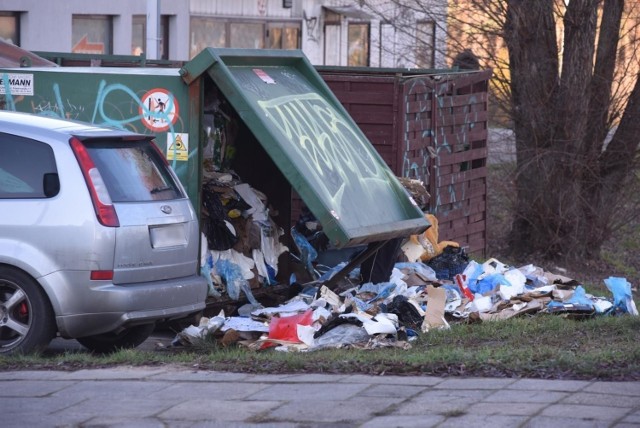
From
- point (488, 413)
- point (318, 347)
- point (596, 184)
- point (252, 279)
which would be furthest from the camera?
point (596, 184)

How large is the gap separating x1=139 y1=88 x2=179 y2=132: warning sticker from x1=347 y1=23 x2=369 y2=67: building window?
80.7 feet

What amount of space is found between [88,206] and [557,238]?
994 centimetres

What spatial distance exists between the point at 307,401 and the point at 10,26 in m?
17.4

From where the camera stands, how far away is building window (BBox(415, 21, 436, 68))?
17.5 metres

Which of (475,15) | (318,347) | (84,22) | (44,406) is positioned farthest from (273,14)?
(44,406)

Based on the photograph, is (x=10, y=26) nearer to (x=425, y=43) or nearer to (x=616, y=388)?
(x=425, y=43)

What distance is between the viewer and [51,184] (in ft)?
24.7

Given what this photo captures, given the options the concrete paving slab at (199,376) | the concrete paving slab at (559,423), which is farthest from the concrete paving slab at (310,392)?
the concrete paving slab at (559,423)

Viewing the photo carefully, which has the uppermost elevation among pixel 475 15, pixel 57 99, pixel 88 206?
pixel 475 15

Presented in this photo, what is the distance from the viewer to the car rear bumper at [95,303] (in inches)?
290

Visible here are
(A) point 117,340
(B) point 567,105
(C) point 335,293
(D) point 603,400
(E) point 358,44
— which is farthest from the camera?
(E) point 358,44

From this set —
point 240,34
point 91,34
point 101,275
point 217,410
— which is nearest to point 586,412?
point 217,410

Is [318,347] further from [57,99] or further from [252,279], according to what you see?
[57,99]

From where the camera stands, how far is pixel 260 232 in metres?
9.94
